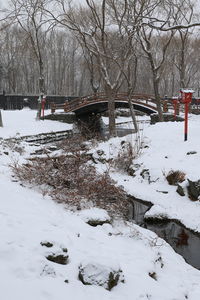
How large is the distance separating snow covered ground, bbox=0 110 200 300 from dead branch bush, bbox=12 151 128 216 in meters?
0.38

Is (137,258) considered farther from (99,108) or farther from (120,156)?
(99,108)

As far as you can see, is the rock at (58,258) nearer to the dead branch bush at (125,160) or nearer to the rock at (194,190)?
the rock at (194,190)

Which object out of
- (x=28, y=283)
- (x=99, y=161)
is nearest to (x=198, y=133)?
A: (x=99, y=161)

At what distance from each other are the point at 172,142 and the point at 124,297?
27.5 feet

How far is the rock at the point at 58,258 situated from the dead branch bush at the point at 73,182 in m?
2.57

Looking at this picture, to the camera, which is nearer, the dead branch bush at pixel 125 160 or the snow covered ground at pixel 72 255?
the snow covered ground at pixel 72 255

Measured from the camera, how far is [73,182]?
337 inches

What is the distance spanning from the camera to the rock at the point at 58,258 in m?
4.84

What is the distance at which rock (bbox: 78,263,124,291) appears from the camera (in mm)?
4496

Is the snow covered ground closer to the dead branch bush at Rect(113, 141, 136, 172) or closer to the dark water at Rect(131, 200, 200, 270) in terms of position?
the dark water at Rect(131, 200, 200, 270)

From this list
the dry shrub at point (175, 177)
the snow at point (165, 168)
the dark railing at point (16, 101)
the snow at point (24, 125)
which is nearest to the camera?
the snow at point (165, 168)

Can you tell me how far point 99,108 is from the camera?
2892 centimetres

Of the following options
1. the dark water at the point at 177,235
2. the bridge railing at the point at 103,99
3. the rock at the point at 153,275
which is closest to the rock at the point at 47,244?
the rock at the point at 153,275

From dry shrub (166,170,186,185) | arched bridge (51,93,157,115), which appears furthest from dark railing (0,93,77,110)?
dry shrub (166,170,186,185)
